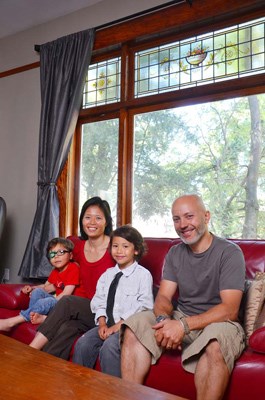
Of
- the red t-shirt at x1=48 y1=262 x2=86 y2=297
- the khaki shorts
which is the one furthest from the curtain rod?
the khaki shorts

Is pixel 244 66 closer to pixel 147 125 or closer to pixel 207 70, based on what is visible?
pixel 207 70

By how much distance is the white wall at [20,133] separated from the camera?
431 cm

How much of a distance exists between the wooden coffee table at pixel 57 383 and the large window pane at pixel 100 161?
238cm

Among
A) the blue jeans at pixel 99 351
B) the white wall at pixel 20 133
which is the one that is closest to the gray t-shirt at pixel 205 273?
the blue jeans at pixel 99 351

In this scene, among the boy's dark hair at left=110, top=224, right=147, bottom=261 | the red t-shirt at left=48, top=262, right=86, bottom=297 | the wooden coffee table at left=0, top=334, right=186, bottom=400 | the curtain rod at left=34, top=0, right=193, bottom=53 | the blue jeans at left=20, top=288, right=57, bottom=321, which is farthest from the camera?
the curtain rod at left=34, top=0, right=193, bottom=53

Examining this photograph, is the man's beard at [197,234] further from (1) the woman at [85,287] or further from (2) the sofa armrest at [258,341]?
(1) the woman at [85,287]

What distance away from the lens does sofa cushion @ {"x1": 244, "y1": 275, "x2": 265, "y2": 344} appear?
204 cm

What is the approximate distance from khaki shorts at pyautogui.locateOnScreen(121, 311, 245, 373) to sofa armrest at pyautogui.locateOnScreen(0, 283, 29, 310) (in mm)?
1046

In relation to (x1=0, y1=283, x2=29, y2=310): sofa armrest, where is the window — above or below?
above

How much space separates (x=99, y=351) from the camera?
2133 mm

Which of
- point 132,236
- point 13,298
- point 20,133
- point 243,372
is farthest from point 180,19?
point 243,372

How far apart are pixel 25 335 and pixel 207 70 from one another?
2295 mm

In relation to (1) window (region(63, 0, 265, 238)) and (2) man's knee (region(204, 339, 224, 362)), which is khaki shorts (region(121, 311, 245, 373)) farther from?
(1) window (region(63, 0, 265, 238))

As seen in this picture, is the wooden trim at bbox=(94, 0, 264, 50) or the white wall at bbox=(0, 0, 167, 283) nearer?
the wooden trim at bbox=(94, 0, 264, 50)
